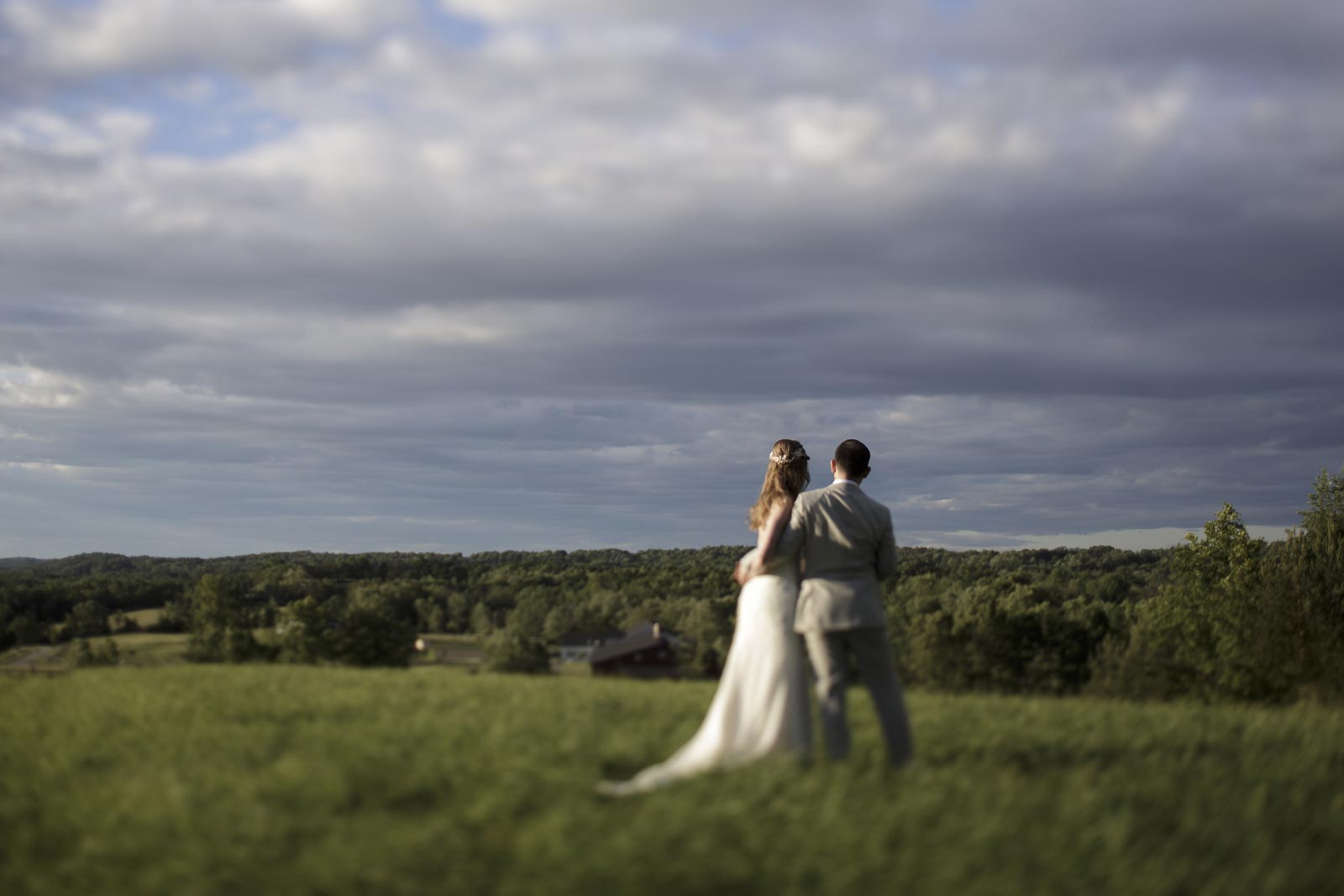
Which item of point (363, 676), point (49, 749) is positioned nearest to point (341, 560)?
point (363, 676)

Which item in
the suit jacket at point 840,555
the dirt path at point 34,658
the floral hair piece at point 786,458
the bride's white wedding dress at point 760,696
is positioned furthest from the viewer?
the dirt path at point 34,658

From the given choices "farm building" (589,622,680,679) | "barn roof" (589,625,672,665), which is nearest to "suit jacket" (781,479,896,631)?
"farm building" (589,622,680,679)

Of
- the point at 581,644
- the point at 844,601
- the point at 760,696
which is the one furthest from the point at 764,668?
the point at 581,644

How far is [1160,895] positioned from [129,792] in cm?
614

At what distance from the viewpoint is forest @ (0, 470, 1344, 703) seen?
72.7ft

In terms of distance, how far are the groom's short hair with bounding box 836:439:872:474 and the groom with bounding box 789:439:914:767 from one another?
154 mm

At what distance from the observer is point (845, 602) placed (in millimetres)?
8523

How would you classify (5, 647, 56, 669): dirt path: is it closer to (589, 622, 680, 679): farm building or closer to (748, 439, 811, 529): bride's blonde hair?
(589, 622, 680, 679): farm building

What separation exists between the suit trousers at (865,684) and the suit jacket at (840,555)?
5.1 inches

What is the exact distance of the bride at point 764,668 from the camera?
8164 millimetres

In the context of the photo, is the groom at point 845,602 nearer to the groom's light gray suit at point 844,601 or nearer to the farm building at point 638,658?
the groom's light gray suit at point 844,601

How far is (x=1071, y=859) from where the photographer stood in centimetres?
593

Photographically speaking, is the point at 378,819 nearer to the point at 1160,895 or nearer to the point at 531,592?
the point at 1160,895

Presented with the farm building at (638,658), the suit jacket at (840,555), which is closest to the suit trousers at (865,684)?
the suit jacket at (840,555)
